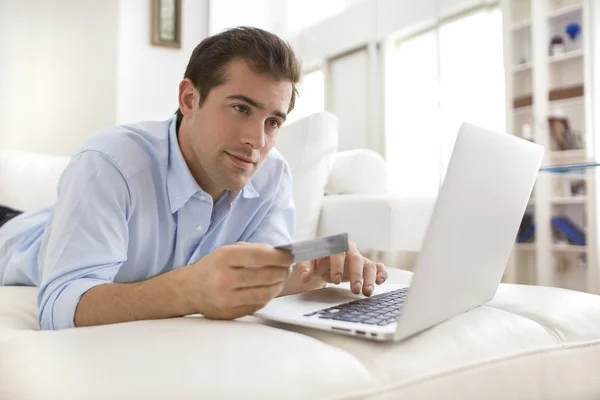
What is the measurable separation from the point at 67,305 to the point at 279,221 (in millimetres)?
650

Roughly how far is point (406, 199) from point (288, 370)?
1.45 meters

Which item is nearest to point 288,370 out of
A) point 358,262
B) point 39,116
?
point 358,262

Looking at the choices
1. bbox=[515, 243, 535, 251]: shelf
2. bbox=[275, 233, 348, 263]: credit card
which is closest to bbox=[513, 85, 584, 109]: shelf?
bbox=[515, 243, 535, 251]: shelf

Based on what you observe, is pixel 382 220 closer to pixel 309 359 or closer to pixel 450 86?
pixel 309 359

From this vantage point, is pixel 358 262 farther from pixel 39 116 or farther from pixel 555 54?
pixel 555 54

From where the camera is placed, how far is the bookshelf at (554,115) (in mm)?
4062

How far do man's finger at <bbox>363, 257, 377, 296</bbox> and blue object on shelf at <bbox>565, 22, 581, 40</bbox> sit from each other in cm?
390

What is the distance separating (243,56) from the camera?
114cm

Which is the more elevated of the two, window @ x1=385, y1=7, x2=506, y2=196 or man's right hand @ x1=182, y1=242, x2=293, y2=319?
window @ x1=385, y1=7, x2=506, y2=196

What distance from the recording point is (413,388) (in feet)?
2.08

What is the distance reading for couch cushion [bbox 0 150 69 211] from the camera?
2143 mm

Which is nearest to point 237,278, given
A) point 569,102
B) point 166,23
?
point 166,23

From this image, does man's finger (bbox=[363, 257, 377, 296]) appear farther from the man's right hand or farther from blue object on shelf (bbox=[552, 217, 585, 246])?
blue object on shelf (bbox=[552, 217, 585, 246])

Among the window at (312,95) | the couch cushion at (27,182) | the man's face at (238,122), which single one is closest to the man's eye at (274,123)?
the man's face at (238,122)
